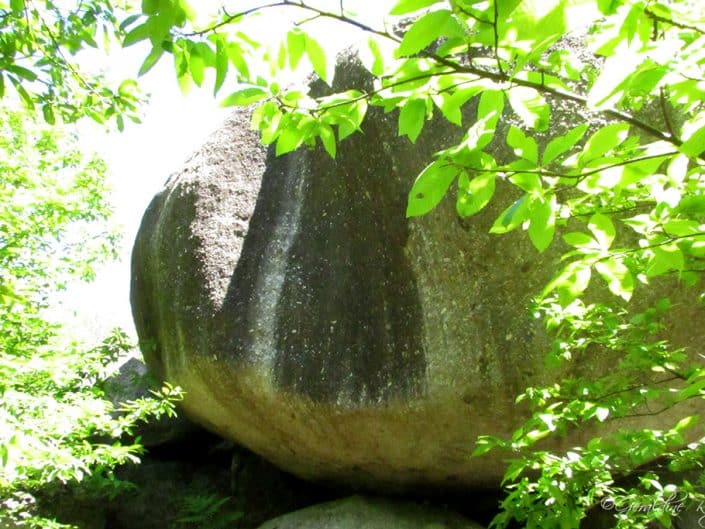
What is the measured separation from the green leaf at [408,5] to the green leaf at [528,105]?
28cm

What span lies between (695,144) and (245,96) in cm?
99

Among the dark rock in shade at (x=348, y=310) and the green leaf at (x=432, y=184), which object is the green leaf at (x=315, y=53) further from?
the dark rock in shade at (x=348, y=310)

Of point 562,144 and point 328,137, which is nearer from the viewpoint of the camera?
point 562,144

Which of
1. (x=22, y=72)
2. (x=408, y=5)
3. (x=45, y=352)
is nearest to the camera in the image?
(x=408, y=5)

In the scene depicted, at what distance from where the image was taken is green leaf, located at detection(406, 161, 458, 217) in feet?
4.00

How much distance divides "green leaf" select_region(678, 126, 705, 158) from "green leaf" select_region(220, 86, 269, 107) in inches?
37.6

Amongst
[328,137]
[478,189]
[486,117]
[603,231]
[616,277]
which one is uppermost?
[328,137]

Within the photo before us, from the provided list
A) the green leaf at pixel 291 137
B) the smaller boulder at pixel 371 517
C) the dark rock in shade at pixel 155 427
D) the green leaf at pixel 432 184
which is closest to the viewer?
the green leaf at pixel 432 184

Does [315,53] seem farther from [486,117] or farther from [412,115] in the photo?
[486,117]

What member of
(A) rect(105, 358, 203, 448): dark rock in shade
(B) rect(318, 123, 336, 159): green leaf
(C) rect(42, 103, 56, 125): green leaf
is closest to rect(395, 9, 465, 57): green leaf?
(B) rect(318, 123, 336, 159): green leaf

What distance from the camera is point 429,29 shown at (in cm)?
102

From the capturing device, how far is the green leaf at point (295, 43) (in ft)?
4.25

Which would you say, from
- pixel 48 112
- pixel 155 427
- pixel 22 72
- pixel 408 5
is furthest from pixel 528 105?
pixel 155 427

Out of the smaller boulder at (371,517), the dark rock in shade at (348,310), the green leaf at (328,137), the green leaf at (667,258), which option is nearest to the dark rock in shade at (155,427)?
the dark rock in shade at (348,310)
